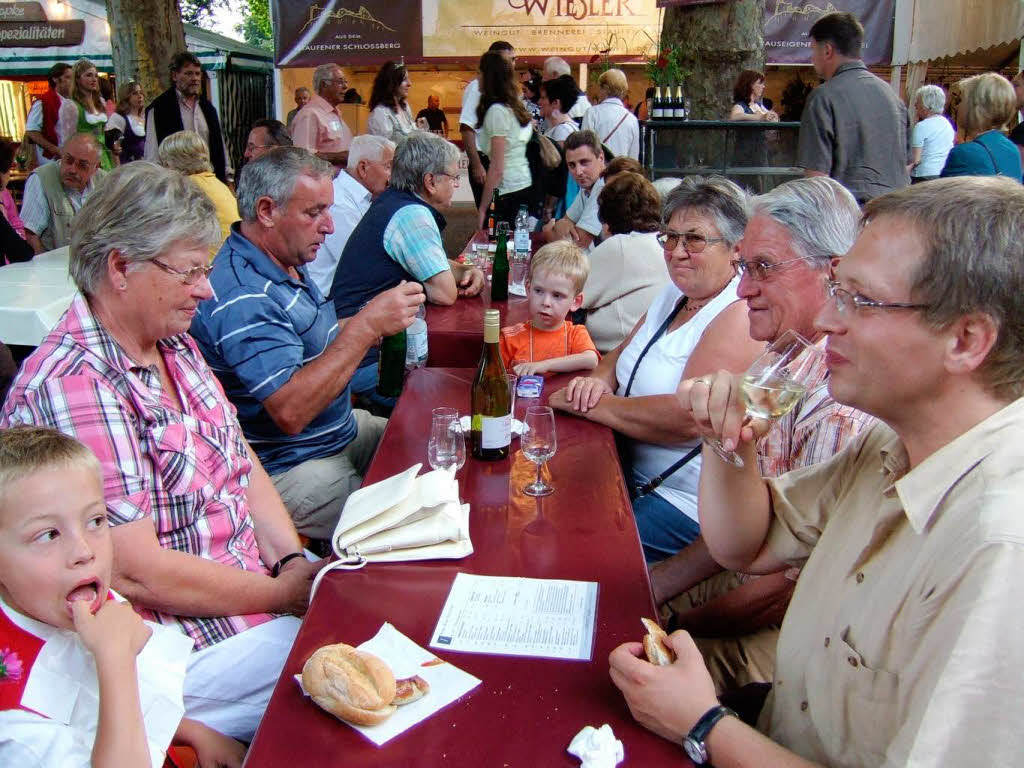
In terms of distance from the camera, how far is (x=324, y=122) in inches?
294

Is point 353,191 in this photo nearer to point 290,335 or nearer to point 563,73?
point 290,335

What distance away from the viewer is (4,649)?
4.29 feet

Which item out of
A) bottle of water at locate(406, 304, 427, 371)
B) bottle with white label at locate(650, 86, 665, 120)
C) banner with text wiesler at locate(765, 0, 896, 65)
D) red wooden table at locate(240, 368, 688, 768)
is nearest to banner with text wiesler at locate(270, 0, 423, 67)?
banner with text wiesler at locate(765, 0, 896, 65)

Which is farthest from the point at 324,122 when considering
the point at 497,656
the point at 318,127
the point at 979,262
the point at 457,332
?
the point at 979,262

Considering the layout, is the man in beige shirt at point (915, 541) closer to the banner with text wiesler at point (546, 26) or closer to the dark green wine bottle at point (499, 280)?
the dark green wine bottle at point (499, 280)

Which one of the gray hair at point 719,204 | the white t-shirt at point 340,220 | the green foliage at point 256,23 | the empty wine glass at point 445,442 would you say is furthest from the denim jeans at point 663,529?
the green foliage at point 256,23

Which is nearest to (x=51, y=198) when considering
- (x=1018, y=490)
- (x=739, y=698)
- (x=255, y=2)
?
(x=739, y=698)

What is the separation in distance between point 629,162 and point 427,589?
14.1 ft

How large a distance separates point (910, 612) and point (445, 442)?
3.98 feet

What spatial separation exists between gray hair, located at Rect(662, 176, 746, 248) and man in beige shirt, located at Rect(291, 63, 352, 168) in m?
5.31

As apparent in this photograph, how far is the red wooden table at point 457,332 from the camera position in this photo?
357cm

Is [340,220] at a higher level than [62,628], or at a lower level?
higher

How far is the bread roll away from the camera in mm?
1206

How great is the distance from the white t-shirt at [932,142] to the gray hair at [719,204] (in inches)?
226
